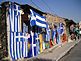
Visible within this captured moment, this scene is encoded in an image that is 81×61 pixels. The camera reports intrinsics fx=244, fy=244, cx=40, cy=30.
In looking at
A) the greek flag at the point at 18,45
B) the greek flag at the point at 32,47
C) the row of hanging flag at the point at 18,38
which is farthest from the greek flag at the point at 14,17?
the greek flag at the point at 32,47

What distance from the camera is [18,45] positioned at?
14367mm

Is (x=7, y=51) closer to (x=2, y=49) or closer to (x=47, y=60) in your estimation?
(x=2, y=49)

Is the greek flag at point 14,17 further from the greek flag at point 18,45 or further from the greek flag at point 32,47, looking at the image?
the greek flag at point 32,47

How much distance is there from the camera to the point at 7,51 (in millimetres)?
13164

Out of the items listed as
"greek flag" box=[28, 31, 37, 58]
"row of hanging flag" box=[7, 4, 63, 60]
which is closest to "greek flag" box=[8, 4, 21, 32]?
"row of hanging flag" box=[7, 4, 63, 60]

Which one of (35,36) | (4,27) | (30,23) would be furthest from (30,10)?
(4,27)

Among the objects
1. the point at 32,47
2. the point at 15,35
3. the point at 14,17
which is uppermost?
the point at 14,17

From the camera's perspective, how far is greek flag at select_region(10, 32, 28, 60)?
13.5 m

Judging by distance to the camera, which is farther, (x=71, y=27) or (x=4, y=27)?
(x=71, y=27)

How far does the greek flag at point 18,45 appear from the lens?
13.5m

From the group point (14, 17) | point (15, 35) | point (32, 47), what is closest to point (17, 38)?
point (15, 35)

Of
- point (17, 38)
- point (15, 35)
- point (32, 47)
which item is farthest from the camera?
point (32, 47)

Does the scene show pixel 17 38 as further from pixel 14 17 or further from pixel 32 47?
pixel 32 47

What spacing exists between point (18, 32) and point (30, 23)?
7.95 feet
